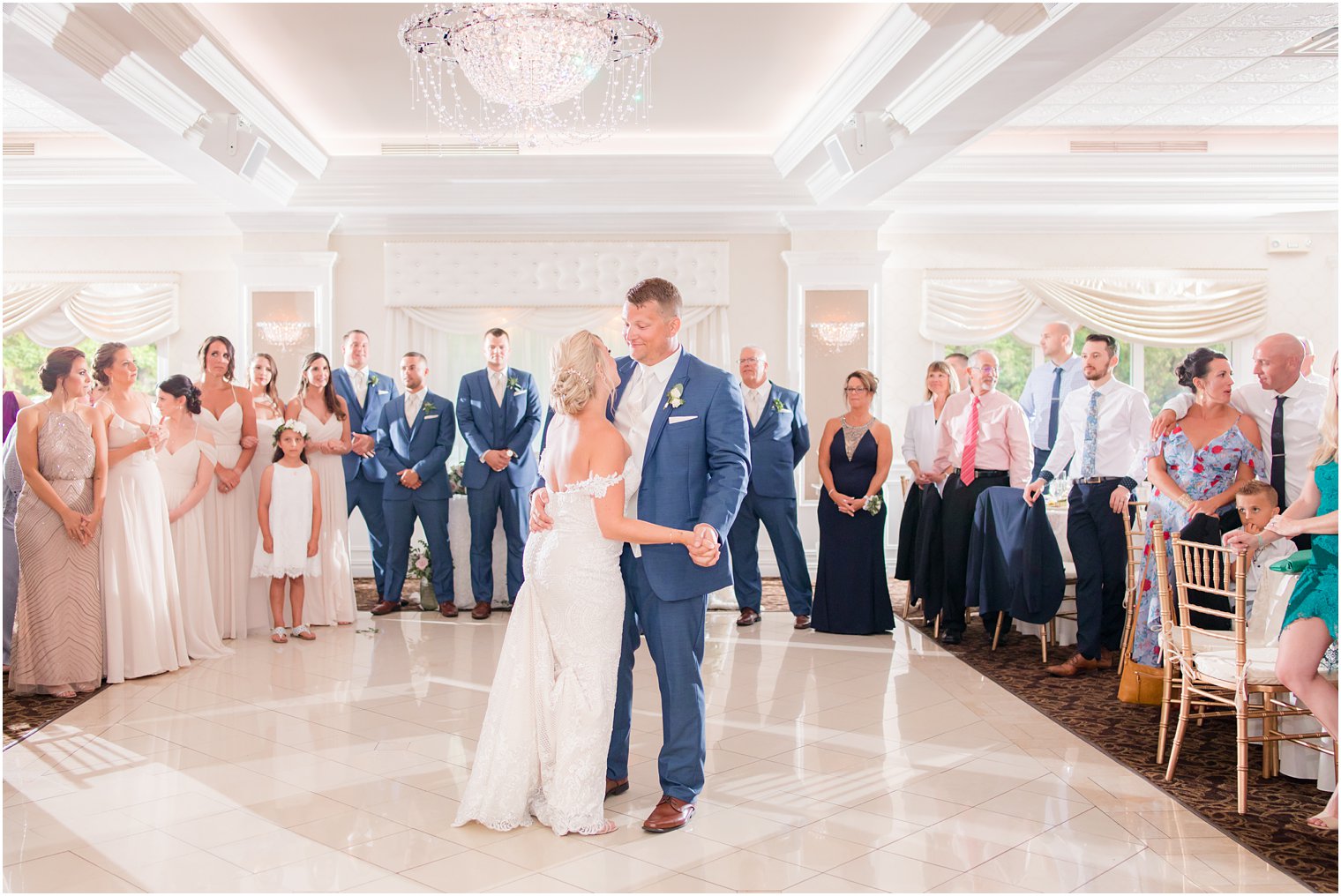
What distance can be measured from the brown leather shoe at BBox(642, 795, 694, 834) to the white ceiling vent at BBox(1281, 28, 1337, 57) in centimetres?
588

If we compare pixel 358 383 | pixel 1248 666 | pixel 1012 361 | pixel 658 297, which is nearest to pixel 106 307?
pixel 358 383

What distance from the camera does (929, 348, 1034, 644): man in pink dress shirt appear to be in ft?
21.0

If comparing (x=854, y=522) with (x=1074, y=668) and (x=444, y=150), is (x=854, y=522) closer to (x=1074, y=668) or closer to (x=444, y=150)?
(x=1074, y=668)

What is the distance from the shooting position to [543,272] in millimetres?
9766

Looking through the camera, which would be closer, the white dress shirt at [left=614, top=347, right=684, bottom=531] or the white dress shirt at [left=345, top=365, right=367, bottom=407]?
the white dress shirt at [left=614, top=347, right=684, bottom=531]

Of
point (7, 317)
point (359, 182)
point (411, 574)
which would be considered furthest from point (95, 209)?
point (411, 574)

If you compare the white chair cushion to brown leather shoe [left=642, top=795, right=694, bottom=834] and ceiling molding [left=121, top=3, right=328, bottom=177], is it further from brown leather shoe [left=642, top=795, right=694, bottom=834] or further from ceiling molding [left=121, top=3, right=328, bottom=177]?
ceiling molding [left=121, top=3, right=328, bottom=177]

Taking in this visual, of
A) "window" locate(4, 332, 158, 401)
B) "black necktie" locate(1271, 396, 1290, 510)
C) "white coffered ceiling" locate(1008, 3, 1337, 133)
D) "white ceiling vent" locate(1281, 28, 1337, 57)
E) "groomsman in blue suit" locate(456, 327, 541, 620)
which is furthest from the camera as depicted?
"window" locate(4, 332, 158, 401)

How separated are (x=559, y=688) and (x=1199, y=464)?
10.8 feet

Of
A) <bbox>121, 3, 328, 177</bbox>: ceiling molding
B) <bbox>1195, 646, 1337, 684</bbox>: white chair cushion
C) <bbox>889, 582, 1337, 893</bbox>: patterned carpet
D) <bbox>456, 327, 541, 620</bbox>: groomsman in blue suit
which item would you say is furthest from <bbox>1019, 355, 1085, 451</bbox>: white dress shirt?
<bbox>121, 3, 328, 177</bbox>: ceiling molding

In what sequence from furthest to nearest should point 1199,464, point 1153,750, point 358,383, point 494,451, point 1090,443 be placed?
point 358,383 < point 494,451 < point 1090,443 < point 1199,464 < point 1153,750

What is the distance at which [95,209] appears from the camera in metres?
9.38

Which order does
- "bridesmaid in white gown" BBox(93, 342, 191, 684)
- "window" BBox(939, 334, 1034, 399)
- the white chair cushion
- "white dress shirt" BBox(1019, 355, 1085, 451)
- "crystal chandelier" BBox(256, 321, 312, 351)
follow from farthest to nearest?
1. "window" BBox(939, 334, 1034, 399)
2. "crystal chandelier" BBox(256, 321, 312, 351)
3. "white dress shirt" BBox(1019, 355, 1085, 451)
4. "bridesmaid in white gown" BBox(93, 342, 191, 684)
5. the white chair cushion

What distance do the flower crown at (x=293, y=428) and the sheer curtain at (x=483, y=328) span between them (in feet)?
10.0
